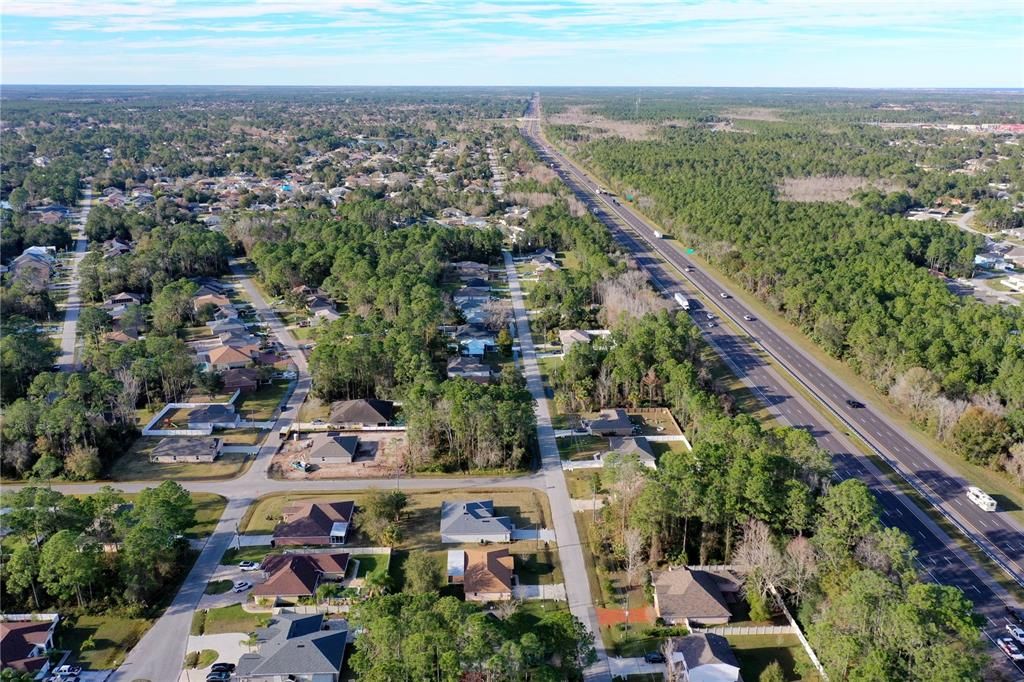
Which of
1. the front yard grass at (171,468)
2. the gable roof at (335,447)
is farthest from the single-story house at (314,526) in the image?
the front yard grass at (171,468)

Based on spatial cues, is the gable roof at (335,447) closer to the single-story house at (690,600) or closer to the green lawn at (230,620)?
the green lawn at (230,620)

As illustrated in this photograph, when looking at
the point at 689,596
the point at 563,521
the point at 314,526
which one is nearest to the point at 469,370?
the point at 563,521

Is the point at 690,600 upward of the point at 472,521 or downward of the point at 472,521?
downward

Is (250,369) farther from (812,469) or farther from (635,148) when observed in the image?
(635,148)

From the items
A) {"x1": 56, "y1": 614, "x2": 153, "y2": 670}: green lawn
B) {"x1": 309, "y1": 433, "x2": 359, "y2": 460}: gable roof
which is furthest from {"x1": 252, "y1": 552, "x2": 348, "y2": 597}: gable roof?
{"x1": 309, "y1": 433, "x2": 359, "y2": 460}: gable roof

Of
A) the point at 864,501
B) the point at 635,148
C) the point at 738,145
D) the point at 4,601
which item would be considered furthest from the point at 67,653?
the point at 738,145

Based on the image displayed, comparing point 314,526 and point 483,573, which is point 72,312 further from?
point 483,573

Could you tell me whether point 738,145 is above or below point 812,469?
above
